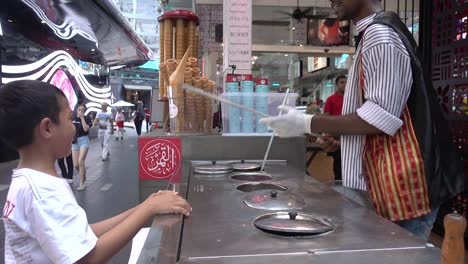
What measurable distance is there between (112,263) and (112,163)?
6.93 metres

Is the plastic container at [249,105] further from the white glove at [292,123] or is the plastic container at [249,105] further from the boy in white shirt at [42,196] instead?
the boy in white shirt at [42,196]

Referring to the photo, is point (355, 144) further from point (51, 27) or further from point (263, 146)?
point (51, 27)

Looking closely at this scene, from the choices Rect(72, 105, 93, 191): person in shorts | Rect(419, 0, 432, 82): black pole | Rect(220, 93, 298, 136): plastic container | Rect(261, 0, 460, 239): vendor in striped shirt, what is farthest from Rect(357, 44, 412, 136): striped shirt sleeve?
Rect(72, 105, 93, 191): person in shorts

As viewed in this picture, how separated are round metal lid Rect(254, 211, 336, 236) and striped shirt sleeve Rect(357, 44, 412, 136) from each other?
1.41ft

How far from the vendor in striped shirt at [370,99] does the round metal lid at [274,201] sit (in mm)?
287

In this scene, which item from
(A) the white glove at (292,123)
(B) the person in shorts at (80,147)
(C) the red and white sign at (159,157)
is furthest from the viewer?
(B) the person in shorts at (80,147)

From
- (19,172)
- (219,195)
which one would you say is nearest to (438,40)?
(219,195)

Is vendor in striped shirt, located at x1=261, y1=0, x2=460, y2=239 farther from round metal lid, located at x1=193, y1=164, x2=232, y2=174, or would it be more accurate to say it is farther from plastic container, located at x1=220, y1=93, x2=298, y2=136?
plastic container, located at x1=220, y1=93, x2=298, y2=136

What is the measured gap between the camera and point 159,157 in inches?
108

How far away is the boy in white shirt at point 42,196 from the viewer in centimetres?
105

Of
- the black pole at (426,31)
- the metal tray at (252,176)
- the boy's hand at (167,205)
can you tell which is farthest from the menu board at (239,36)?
the boy's hand at (167,205)

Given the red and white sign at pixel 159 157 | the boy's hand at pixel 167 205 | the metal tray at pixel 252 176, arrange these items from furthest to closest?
the red and white sign at pixel 159 157 < the metal tray at pixel 252 176 < the boy's hand at pixel 167 205

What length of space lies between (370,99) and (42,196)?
1.10 metres

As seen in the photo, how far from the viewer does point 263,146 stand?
2689mm
